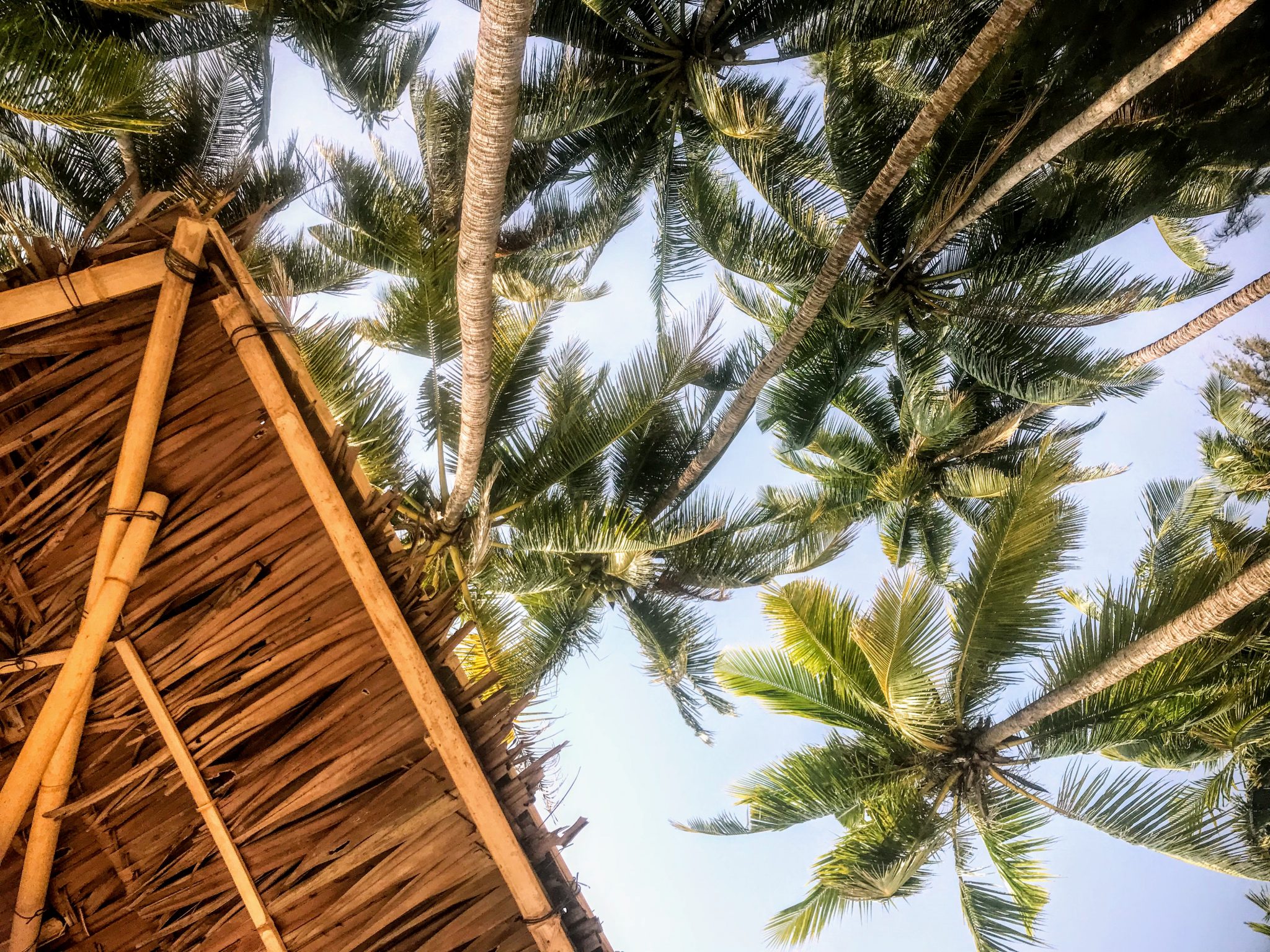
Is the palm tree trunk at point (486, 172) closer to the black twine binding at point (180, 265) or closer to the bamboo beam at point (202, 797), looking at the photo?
the black twine binding at point (180, 265)

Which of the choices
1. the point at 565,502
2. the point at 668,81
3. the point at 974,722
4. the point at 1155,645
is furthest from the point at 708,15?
the point at 974,722

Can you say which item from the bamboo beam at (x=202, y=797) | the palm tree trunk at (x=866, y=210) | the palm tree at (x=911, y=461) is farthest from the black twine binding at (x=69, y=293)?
the palm tree at (x=911, y=461)

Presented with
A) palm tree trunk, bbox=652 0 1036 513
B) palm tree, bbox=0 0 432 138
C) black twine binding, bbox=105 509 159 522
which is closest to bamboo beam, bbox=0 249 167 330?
black twine binding, bbox=105 509 159 522

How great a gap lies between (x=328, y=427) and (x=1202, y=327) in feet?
25.3

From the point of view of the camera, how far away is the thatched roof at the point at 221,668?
232 cm

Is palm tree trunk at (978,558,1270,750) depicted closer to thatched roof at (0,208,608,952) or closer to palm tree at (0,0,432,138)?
thatched roof at (0,208,608,952)

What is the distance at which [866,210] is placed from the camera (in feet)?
19.2

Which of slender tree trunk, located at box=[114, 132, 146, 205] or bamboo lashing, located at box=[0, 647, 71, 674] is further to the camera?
slender tree trunk, located at box=[114, 132, 146, 205]

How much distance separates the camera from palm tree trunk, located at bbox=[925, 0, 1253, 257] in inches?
172

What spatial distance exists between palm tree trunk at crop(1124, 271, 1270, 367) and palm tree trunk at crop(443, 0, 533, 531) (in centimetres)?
582

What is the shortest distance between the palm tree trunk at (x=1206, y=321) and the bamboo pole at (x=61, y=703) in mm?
7404

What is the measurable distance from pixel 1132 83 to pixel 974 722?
466 centimetres

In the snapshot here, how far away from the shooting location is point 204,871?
7.88ft

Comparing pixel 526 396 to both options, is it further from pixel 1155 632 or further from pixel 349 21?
pixel 1155 632
